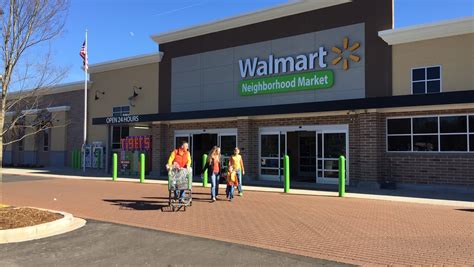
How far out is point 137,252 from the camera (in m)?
6.96

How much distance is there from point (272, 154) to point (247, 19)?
21.7 feet

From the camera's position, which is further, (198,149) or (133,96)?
(133,96)

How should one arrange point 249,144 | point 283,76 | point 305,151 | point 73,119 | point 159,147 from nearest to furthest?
point 283,76 < point 249,144 < point 305,151 < point 159,147 < point 73,119

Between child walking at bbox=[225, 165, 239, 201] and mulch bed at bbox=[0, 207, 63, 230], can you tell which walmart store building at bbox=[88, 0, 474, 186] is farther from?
mulch bed at bbox=[0, 207, 63, 230]

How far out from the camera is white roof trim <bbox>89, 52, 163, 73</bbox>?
84.4 feet

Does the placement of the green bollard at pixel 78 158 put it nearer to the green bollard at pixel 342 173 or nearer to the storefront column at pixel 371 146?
the storefront column at pixel 371 146

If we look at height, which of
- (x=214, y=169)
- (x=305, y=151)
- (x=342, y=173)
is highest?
(x=305, y=151)

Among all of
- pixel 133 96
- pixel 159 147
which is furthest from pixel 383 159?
pixel 133 96

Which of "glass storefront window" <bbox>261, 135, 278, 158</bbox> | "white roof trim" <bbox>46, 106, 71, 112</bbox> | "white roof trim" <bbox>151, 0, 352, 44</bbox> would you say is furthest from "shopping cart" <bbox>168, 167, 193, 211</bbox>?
"white roof trim" <bbox>46, 106, 71, 112</bbox>

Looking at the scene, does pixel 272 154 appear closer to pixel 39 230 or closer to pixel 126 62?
pixel 126 62

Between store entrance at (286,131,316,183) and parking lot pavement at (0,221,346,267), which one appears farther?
store entrance at (286,131,316,183)

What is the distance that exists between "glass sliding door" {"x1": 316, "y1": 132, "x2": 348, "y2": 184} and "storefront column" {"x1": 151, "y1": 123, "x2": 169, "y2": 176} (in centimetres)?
902

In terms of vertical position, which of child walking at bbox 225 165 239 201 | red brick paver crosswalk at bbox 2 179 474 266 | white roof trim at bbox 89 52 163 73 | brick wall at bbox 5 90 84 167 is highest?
white roof trim at bbox 89 52 163 73

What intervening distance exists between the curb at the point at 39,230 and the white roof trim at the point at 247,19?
14237mm
